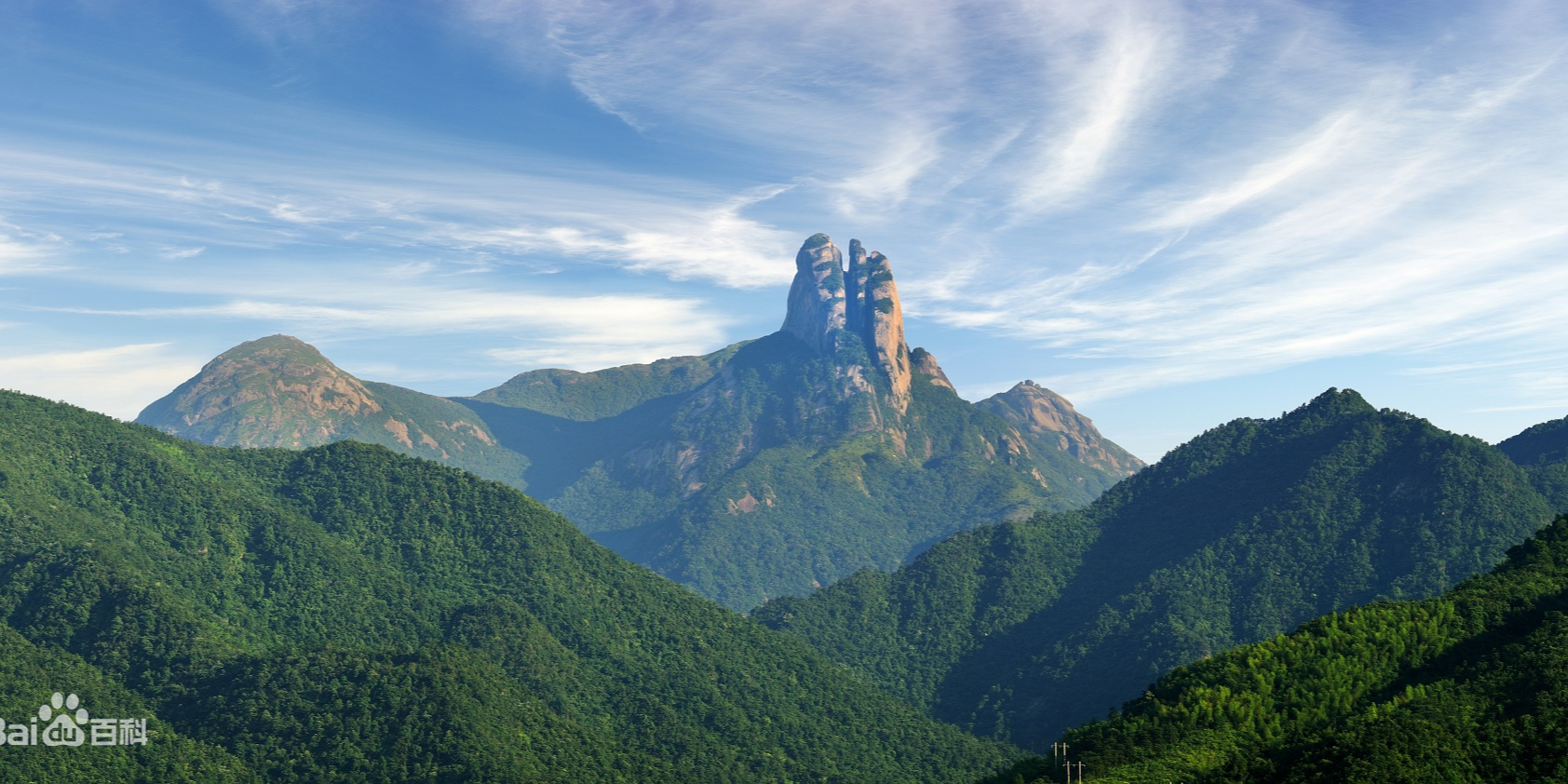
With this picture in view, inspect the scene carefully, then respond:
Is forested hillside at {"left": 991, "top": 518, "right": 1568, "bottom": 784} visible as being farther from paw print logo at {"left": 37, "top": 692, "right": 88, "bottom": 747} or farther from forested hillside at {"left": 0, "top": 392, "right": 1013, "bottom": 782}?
paw print logo at {"left": 37, "top": 692, "right": 88, "bottom": 747}

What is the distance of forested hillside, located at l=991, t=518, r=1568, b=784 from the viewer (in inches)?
3462

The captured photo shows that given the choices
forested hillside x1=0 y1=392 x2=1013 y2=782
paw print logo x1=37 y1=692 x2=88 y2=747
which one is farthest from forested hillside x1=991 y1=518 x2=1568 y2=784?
paw print logo x1=37 y1=692 x2=88 y2=747

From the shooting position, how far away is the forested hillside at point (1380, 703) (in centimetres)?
8794

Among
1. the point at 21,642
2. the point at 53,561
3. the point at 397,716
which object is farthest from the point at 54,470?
the point at 397,716

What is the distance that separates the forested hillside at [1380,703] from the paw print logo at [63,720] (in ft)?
370

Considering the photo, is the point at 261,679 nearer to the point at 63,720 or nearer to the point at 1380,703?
the point at 63,720

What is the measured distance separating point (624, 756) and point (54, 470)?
10998 centimetres

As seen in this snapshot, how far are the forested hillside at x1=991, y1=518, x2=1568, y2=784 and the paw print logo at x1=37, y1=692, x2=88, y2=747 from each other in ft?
370

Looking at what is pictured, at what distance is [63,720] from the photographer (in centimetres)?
14275

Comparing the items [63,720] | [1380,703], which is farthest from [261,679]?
[1380,703]

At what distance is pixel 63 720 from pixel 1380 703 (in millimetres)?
153888

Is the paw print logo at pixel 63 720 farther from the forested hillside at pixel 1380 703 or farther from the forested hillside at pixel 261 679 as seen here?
the forested hillside at pixel 1380 703

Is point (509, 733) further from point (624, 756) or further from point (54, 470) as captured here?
point (54, 470)

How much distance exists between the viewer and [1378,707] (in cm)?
11044
